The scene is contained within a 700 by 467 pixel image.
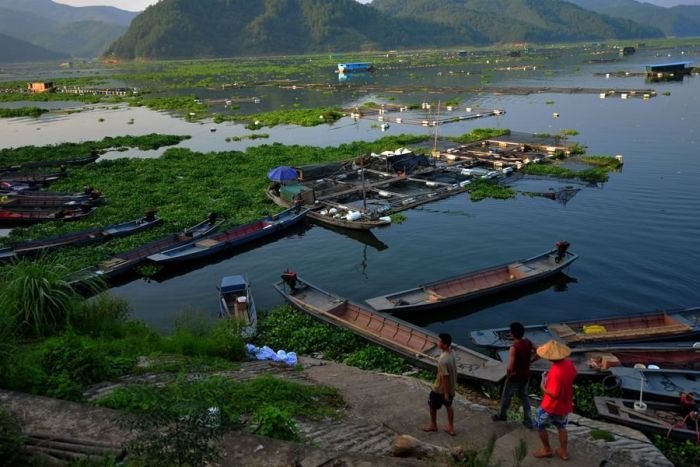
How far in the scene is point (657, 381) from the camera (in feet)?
43.0

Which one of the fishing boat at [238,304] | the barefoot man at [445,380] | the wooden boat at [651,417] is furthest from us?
the fishing boat at [238,304]

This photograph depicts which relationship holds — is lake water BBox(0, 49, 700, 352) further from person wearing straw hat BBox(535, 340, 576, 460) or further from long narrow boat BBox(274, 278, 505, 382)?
person wearing straw hat BBox(535, 340, 576, 460)

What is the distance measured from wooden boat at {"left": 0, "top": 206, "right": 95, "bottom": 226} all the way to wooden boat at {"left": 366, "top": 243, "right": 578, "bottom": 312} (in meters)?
19.7

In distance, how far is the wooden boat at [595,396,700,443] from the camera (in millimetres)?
11328

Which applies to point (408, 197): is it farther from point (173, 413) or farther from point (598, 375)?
point (173, 413)

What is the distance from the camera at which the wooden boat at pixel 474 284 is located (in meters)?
18.1


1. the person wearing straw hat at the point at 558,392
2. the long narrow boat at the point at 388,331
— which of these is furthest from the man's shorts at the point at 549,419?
the long narrow boat at the point at 388,331

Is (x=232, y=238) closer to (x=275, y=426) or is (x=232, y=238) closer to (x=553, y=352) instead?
(x=275, y=426)

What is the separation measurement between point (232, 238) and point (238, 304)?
8.39 metres

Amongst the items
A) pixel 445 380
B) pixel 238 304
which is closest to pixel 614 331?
pixel 445 380

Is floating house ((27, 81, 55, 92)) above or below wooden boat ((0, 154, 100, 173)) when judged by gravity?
above

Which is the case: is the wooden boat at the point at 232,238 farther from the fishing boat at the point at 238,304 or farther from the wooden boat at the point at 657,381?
the wooden boat at the point at 657,381

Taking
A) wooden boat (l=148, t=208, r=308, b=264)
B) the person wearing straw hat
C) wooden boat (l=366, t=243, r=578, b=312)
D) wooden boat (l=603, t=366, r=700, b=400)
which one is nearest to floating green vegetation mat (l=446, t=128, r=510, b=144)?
wooden boat (l=148, t=208, r=308, b=264)

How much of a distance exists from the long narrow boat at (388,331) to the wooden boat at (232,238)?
6.16 metres
